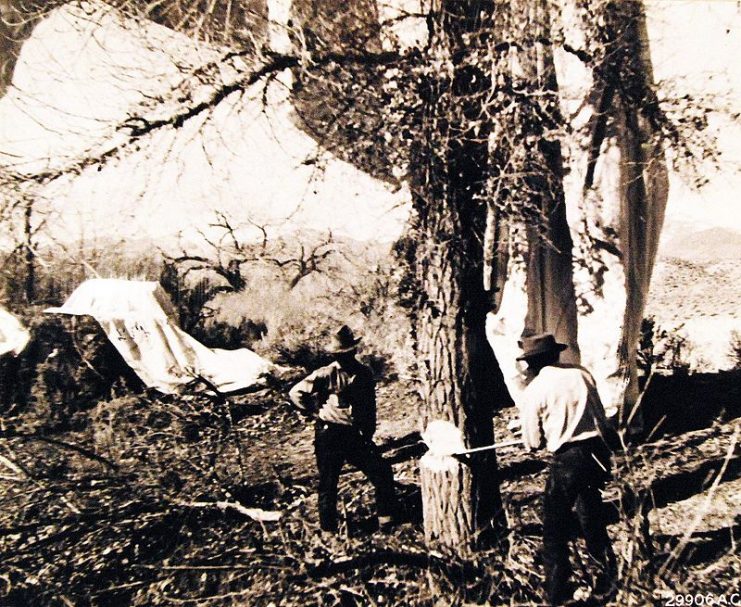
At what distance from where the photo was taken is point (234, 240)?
9.20m

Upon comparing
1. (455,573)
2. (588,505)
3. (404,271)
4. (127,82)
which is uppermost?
(127,82)

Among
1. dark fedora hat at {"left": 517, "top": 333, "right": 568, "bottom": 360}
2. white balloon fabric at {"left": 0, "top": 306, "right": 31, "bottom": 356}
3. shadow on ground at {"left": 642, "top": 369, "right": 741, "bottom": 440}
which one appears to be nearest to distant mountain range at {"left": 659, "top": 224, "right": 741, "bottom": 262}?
shadow on ground at {"left": 642, "top": 369, "right": 741, "bottom": 440}

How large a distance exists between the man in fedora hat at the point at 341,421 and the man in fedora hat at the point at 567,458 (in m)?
1.38

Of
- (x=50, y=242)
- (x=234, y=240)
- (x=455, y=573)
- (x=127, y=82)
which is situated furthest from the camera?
(x=234, y=240)

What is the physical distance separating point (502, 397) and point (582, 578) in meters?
3.95


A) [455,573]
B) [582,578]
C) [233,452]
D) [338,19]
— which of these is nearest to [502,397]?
[233,452]

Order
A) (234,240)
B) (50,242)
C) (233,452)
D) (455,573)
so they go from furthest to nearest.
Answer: (234,240) < (233,452) < (50,242) < (455,573)

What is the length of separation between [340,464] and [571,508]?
1747 mm

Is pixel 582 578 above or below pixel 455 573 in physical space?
below

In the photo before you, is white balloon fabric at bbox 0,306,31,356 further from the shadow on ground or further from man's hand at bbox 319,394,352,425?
the shadow on ground

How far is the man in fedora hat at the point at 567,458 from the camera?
3451mm

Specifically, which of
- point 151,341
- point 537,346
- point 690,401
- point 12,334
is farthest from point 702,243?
point 12,334

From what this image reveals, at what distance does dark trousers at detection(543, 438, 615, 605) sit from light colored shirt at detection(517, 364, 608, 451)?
0.26 ft

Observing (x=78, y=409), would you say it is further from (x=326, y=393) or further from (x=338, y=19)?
(x=338, y=19)
